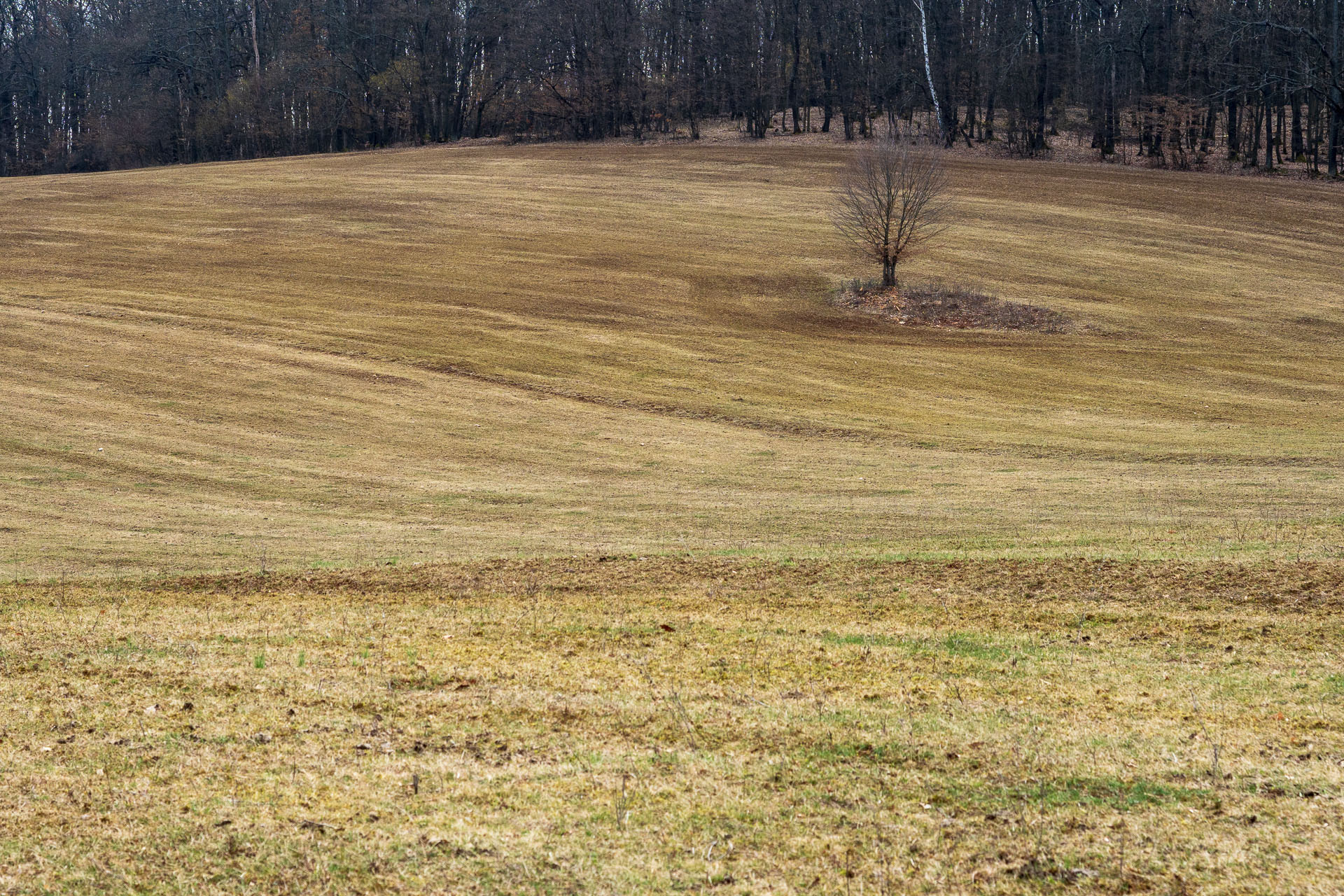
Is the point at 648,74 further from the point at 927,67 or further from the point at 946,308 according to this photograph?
the point at 946,308

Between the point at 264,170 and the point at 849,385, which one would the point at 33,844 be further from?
the point at 264,170

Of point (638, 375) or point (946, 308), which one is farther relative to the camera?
point (946, 308)

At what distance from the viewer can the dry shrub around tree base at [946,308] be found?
151ft

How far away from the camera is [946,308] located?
4772cm

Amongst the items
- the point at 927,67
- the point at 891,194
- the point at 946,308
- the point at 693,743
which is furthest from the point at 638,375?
the point at 927,67

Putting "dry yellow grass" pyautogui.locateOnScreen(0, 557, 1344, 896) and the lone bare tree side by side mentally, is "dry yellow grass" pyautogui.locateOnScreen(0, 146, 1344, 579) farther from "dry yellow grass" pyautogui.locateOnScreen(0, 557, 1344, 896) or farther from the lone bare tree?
"dry yellow grass" pyautogui.locateOnScreen(0, 557, 1344, 896)

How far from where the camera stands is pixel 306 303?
45.5 metres

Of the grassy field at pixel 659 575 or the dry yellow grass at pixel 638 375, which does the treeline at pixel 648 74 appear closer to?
the dry yellow grass at pixel 638 375

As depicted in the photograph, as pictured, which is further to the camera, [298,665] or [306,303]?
[306,303]

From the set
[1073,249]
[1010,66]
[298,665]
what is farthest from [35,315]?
[1010,66]

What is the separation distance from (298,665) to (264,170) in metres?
75.8

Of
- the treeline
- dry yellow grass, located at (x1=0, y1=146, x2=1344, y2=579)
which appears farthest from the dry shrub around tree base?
the treeline

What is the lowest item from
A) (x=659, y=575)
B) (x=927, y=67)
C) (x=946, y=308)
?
(x=659, y=575)

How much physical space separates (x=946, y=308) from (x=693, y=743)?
4153 cm
